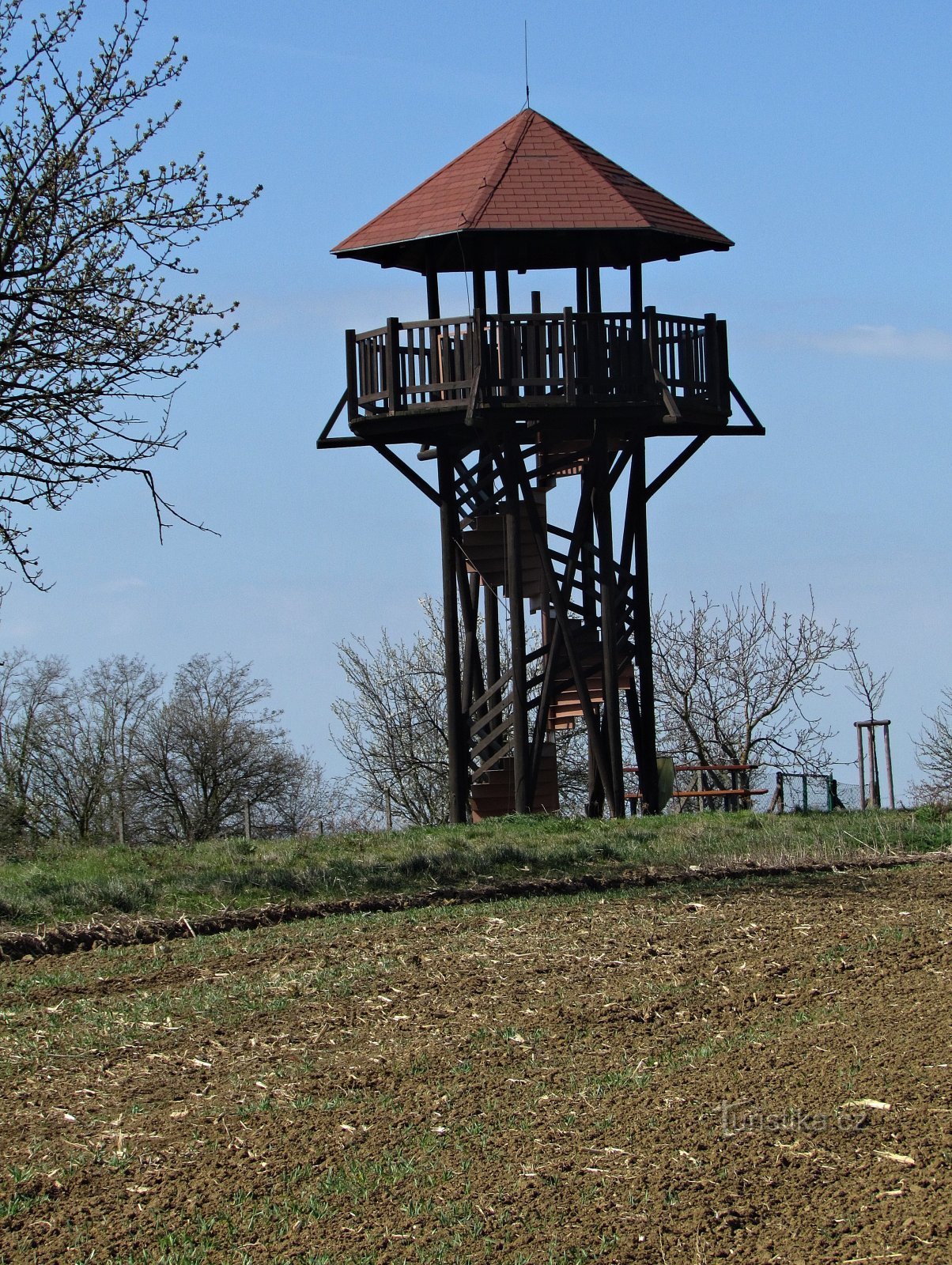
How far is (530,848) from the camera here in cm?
1717

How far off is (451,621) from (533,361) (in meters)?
3.90

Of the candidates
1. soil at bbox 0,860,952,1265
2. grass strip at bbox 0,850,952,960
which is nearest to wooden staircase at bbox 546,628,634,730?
grass strip at bbox 0,850,952,960

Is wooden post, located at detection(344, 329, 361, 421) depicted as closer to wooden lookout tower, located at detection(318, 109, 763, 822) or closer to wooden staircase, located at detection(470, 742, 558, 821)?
wooden lookout tower, located at detection(318, 109, 763, 822)

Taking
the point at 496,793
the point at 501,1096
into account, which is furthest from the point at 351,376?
the point at 501,1096

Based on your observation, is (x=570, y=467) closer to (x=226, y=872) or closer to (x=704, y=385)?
(x=704, y=385)

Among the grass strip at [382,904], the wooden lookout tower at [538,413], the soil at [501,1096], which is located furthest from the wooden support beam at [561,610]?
the soil at [501,1096]

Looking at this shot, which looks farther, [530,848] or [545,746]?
[545,746]

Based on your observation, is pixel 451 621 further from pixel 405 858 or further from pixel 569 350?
pixel 405 858

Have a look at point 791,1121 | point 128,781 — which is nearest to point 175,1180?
point 791,1121

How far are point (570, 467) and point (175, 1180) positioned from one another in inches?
724

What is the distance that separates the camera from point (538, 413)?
21484mm

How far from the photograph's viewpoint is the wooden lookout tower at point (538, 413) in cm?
2152

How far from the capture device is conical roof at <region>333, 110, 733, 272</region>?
845 inches

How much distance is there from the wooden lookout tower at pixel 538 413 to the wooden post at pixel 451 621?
3 cm
